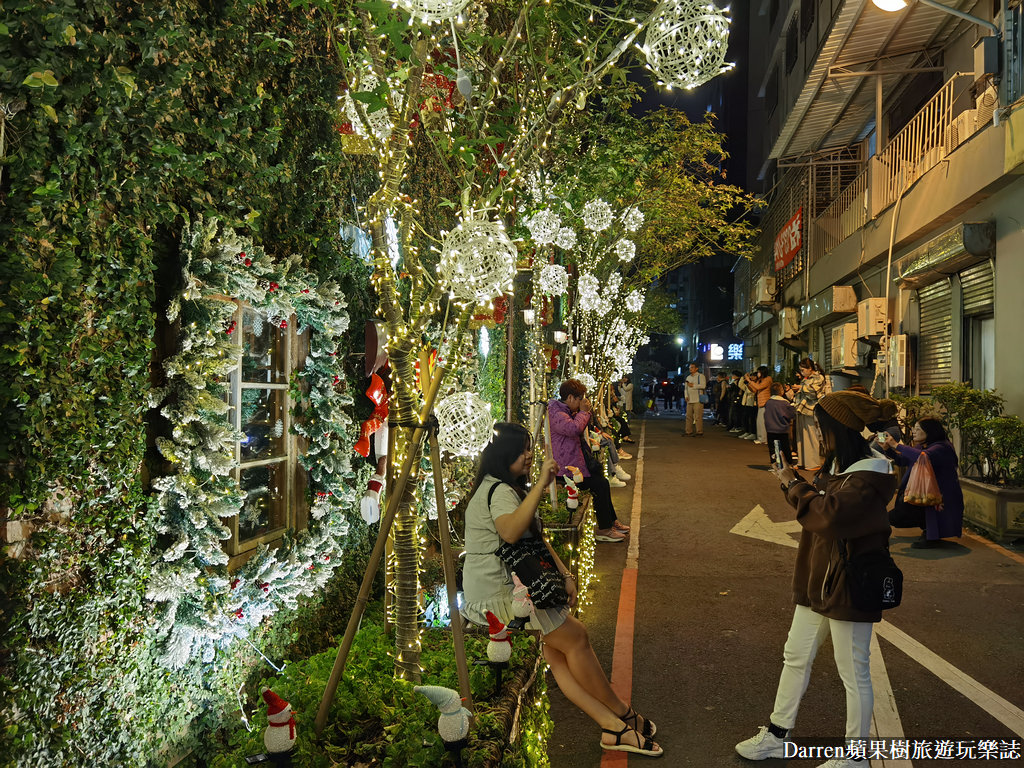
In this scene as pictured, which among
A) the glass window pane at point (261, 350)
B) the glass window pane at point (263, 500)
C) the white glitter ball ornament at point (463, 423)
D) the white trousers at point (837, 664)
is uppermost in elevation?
→ the glass window pane at point (261, 350)

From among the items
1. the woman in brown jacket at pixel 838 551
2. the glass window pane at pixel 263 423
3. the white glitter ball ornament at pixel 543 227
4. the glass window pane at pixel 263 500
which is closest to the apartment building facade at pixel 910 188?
the white glitter ball ornament at pixel 543 227

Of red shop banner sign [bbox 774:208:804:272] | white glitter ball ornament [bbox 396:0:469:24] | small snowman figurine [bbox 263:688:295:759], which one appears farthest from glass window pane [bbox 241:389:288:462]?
red shop banner sign [bbox 774:208:804:272]

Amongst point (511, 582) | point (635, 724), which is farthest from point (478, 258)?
point (635, 724)

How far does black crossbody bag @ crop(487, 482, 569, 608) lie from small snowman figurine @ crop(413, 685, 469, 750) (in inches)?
40.9

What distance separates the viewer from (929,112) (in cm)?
1390

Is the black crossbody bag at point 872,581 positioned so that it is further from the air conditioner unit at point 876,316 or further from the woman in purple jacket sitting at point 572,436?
the air conditioner unit at point 876,316

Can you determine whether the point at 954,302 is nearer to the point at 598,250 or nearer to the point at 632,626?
the point at 598,250

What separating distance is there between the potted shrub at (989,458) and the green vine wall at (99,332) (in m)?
9.00

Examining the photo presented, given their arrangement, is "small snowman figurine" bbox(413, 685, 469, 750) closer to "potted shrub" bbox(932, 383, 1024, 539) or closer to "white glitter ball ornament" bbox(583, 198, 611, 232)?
"white glitter ball ornament" bbox(583, 198, 611, 232)

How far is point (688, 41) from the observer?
377 centimetres

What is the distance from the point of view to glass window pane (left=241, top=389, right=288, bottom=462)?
4.70 metres

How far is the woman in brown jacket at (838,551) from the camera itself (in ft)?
12.5

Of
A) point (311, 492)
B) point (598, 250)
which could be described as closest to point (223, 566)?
point (311, 492)

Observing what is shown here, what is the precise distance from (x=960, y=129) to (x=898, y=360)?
190 inches
